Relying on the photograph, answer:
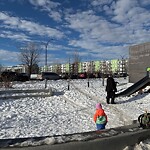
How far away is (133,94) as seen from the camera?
1730 centimetres

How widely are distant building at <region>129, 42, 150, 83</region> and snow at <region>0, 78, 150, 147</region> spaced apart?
9331 millimetres

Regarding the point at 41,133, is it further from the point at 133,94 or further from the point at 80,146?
the point at 133,94

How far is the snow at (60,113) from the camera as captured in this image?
9.70 meters

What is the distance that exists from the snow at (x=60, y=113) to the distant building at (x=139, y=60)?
30.6 feet

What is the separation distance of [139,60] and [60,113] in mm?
15488

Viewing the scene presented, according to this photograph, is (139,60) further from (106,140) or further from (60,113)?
(106,140)

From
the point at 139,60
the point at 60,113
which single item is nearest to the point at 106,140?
the point at 60,113

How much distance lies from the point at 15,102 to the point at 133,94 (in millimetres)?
8160

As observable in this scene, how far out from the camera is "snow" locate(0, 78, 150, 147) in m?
9.70

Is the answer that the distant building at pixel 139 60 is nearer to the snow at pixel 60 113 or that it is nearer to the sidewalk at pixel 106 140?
the snow at pixel 60 113

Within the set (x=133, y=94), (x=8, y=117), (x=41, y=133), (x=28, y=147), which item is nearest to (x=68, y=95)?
(x=133, y=94)

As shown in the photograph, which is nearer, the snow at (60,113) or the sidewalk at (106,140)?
the sidewalk at (106,140)

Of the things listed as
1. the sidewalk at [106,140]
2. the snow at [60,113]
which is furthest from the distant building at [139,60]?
the sidewalk at [106,140]

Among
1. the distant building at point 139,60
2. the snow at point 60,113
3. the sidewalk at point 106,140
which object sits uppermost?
the distant building at point 139,60
